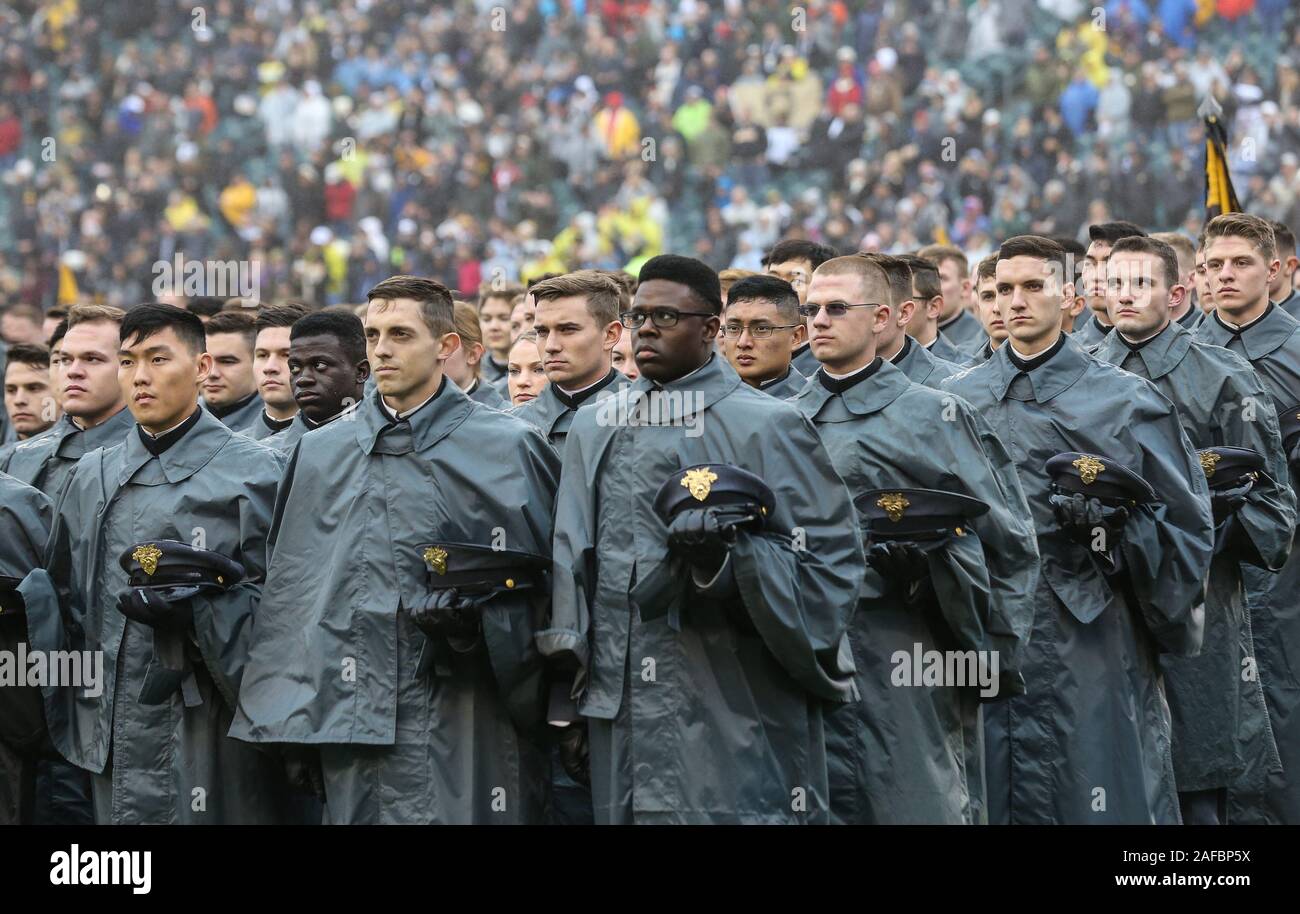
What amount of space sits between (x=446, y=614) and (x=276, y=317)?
11.1ft

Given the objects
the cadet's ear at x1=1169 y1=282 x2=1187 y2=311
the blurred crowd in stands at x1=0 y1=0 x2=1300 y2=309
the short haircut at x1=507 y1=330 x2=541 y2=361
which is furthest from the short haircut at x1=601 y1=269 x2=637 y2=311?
the blurred crowd in stands at x1=0 y1=0 x2=1300 y2=309

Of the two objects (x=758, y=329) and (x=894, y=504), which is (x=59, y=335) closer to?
(x=758, y=329)

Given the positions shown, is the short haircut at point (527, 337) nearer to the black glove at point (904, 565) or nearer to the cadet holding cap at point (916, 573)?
the cadet holding cap at point (916, 573)

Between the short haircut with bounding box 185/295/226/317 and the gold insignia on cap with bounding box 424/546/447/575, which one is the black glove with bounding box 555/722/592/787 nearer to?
the gold insignia on cap with bounding box 424/546/447/575

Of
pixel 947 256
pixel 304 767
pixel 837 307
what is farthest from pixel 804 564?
pixel 947 256

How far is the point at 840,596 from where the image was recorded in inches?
241

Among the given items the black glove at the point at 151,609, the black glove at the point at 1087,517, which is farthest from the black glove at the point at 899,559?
the black glove at the point at 151,609

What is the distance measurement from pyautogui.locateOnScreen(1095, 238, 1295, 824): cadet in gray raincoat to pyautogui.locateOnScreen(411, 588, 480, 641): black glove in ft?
11.3

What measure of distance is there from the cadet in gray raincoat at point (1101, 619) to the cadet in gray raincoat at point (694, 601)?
1503 mm

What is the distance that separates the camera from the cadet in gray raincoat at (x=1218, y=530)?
818 cm

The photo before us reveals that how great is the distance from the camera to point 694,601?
610 cm

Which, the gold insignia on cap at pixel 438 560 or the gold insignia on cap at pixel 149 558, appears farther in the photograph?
the gold insignia on cap at pixel 149 558

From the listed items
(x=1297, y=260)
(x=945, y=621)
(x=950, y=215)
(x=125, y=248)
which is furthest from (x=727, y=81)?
(x=945, y=621)

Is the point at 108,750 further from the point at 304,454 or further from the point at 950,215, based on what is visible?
the point at 950,215
